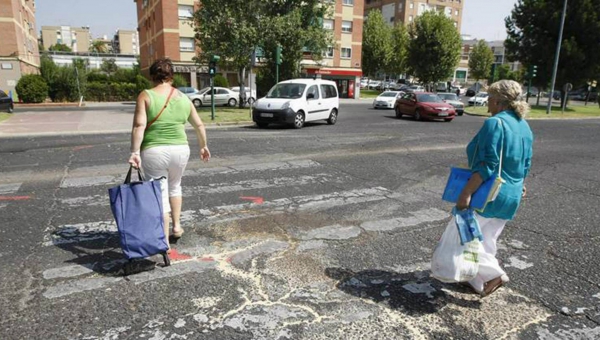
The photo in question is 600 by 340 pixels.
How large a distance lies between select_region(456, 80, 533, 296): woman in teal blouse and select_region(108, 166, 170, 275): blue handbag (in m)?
2.41

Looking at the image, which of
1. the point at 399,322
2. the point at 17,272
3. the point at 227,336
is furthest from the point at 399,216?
the point at 17,272

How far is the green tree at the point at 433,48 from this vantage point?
1801 inches

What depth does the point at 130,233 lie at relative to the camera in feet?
11.1

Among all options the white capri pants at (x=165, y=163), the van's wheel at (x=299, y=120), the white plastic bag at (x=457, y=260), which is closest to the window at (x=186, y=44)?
the van's wheel at (x=299, y=120)

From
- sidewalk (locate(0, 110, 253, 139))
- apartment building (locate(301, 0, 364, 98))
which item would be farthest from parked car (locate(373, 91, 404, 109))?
apartment building (locate(301, 0, 364, 98))

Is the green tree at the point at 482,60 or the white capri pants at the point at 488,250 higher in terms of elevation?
the green tree at the point at 482,60

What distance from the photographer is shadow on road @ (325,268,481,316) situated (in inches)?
122

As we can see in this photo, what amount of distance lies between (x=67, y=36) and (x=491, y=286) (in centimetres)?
17598

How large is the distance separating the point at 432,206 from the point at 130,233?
3975 millimetres

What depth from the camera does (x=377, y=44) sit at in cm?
5816

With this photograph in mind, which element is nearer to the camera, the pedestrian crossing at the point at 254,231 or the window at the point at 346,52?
the pedestrian crossing at the point at 254,231

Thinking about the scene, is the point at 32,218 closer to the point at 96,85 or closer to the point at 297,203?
the point at 297,203

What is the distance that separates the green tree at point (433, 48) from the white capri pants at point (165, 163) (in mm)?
46726

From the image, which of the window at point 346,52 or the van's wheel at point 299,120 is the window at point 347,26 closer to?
the window at point 346,52
